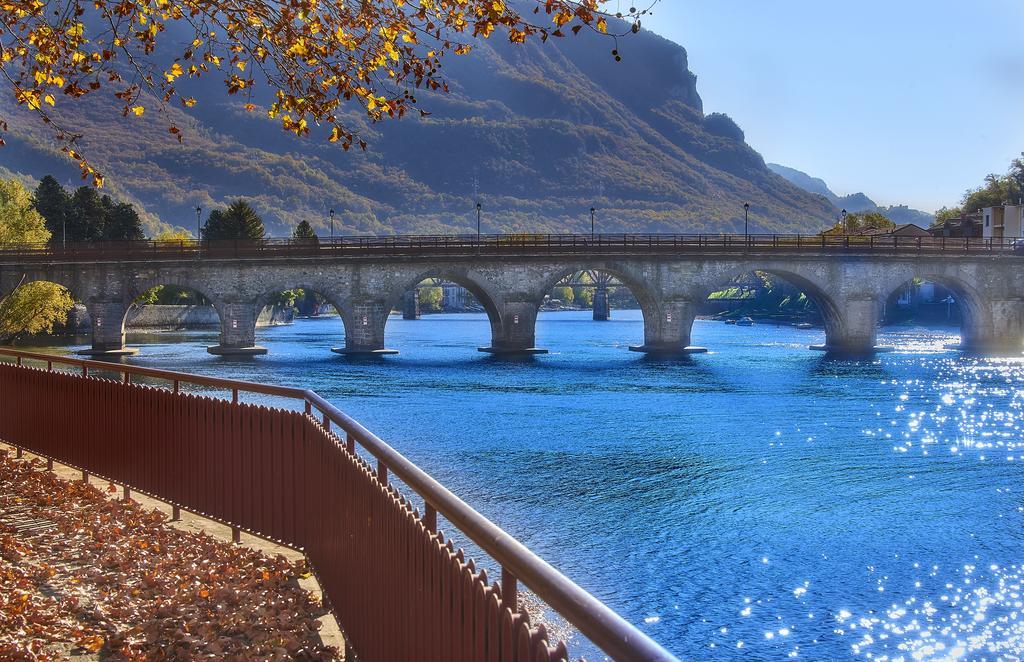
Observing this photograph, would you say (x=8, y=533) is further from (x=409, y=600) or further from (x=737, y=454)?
(x=737, y=454)

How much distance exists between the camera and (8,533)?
10820mm

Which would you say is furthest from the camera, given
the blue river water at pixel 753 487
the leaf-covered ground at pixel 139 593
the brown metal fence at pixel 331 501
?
the blue river water at pixel 753 487

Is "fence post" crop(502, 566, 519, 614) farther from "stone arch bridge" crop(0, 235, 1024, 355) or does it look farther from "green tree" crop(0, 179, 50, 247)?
"green tree" crop(0, 179, 50, 247)

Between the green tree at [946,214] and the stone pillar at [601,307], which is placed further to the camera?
the stone pillar at [601,307]

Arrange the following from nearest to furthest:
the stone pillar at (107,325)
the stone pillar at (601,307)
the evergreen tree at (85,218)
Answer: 1. the stone pillar at (107,325)
2. the evergreen tree at (85,218)
3. the stone pillar at (601,307)

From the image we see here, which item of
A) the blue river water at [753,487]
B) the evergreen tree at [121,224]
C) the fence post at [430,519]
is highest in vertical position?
the evergreen tree at [121,224]

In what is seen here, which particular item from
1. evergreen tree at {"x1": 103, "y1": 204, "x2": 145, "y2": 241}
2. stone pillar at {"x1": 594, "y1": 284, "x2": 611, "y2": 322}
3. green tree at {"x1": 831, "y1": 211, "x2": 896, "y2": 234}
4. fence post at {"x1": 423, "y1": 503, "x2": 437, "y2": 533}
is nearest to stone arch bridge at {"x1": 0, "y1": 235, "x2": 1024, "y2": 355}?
evergreen tree at {"x1": 103, "y1": 204, "x2": 145, "y2": 241}

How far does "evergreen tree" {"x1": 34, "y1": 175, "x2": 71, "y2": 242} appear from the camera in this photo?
9962 cm

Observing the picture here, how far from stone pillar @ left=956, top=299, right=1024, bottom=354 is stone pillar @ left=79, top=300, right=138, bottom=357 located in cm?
6051

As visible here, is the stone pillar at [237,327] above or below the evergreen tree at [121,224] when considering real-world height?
below

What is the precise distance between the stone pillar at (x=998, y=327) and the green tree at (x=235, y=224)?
7427 cm

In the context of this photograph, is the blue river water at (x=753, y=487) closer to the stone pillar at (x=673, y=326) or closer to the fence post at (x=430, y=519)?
the fence post at (x=430, y=519)

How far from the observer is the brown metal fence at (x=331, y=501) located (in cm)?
359

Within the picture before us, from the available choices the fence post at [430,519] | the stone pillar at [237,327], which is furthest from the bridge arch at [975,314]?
the fence post at [430,519]
